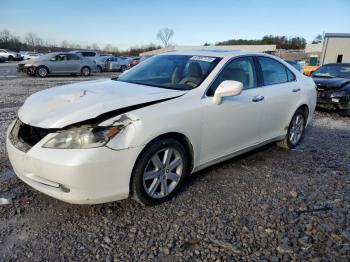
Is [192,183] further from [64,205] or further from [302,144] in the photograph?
[302,144]

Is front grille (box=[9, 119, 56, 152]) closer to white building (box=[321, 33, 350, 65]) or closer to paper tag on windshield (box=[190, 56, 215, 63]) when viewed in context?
paper tag on windshield (box=[190, 56, 215, 63])

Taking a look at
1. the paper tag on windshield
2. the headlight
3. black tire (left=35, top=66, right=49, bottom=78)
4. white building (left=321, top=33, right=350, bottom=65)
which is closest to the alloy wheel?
the headlight

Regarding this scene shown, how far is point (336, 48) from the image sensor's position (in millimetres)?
23484

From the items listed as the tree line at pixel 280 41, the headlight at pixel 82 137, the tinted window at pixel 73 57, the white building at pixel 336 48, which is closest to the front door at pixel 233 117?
the headlight at pixel 82 137

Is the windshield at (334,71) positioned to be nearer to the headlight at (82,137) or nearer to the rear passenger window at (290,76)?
the rear passenger window at (290,76)

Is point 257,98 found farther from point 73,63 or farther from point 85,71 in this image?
point 85,71

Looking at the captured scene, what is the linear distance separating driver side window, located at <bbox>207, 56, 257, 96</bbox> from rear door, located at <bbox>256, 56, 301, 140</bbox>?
20 cm

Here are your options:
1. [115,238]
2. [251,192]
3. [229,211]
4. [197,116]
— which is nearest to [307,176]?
[251,192]

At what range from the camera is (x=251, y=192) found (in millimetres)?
3629

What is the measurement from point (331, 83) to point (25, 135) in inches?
312

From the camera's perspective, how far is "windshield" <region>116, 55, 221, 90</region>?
11.9 ft

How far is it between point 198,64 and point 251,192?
1638mm

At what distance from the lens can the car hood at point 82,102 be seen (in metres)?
2.77

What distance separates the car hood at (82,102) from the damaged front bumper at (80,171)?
0.73 feet
